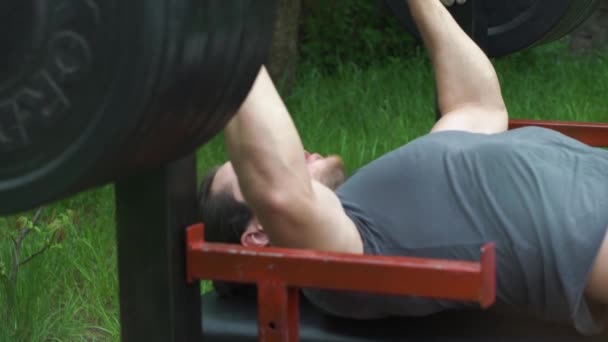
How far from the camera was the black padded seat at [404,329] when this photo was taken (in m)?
1.88

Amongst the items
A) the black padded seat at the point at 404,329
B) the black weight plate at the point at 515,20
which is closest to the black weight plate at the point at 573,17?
the black weight plate at the point at 515,20

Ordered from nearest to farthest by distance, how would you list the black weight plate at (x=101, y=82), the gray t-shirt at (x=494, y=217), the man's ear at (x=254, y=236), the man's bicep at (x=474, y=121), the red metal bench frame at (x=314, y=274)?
the black weight plate at (x=101, y=82) < the red metal bench frame at (x=314, y=274) < the gray t-shirt at (x=494, y=217) < the man's ear at (x=254, y=236) < the man's bicep at (x=474, y=121)

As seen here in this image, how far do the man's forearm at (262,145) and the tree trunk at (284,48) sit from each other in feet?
10.6

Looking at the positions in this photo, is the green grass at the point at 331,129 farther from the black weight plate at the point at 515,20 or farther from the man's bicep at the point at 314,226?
the black weight plate at the point at 515,20

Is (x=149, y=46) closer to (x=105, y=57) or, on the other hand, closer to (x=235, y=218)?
(x=105, y=57)

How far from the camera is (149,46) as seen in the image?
1.22 m

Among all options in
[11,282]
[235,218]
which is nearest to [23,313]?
[11,282]

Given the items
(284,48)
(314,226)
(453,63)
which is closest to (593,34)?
(284,48)

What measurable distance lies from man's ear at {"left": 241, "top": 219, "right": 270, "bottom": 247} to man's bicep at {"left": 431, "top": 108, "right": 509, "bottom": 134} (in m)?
0.47

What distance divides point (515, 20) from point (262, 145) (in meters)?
1.13

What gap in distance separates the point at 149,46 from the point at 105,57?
5 centimetres

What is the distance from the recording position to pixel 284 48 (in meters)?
5.07

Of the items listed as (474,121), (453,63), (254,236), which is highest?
(453,63)

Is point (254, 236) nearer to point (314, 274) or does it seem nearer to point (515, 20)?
point (314, 274)
